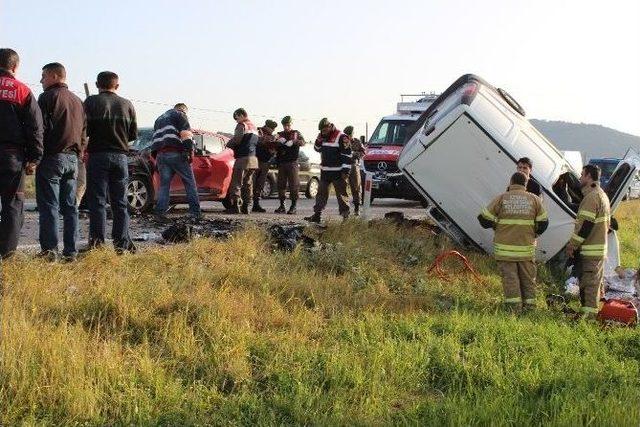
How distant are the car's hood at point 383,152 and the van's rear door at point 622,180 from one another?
9.12 m

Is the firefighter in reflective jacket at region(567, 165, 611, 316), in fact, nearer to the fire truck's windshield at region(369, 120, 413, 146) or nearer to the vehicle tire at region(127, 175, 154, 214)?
the vehicle tire at region(127, 175, 154, 214)

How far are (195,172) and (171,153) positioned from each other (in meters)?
2.65

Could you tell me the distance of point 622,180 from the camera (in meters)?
9.09

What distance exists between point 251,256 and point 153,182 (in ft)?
15.1

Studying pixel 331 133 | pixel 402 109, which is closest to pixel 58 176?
pixel 331 133

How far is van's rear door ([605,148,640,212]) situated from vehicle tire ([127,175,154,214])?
22.2 ft

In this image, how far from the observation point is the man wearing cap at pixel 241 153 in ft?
41.9

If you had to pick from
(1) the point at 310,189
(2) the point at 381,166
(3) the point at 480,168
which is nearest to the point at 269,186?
(2) the point at 381,166

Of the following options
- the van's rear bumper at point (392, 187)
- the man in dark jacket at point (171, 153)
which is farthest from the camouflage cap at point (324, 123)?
the van's rear bumper at point (392, 187)

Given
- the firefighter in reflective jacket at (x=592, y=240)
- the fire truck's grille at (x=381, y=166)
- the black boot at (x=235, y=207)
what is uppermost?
the firefighter in reflective jacket at (x=592, y=240)

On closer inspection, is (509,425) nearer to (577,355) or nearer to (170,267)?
(577,355)

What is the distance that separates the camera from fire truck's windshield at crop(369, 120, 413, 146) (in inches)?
746

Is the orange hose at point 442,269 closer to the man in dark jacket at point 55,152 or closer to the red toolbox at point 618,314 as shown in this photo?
the red toolbox at point 618,314

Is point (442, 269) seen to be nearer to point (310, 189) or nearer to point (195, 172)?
point (195, 172)
